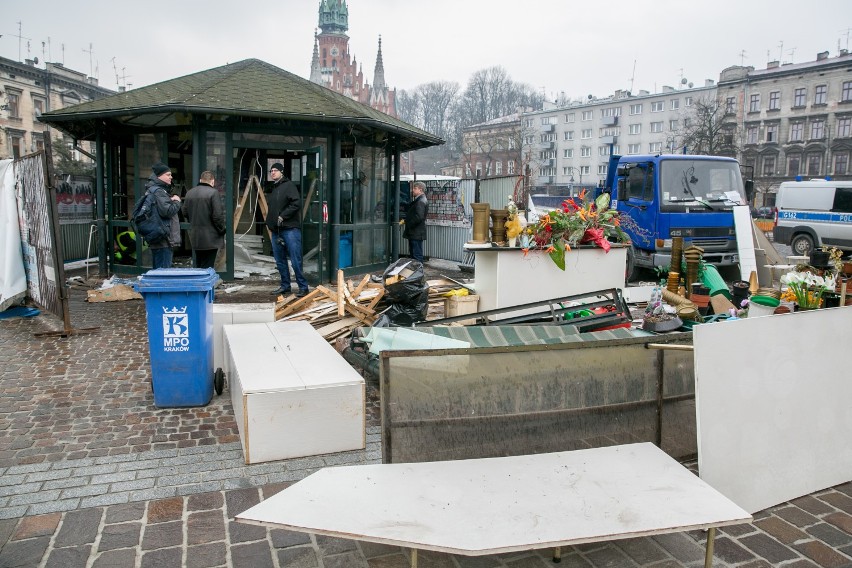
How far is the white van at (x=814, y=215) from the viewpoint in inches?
821

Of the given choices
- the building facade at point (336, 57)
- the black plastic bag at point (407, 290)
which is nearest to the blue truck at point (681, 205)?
the black plastic bag at point (407, 290)

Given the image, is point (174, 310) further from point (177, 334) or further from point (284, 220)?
point (284, 220)

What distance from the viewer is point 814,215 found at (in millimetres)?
21688

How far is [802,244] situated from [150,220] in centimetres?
2133

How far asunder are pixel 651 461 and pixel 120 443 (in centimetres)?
372

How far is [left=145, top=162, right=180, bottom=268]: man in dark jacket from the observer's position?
919cm

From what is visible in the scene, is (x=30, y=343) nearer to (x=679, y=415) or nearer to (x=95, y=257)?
(x=679, y=415)

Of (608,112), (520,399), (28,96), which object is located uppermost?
(608,112)

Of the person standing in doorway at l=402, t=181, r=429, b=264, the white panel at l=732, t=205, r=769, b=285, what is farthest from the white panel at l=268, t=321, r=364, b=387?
the person standing in doorway at l=402, t=181, r=429, b=264

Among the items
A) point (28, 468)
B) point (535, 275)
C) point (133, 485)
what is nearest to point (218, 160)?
point (535, 275)

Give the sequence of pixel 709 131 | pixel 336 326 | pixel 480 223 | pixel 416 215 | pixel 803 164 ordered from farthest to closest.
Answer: pixel 803 164, pixel 709 131, pixel 416 215, pixel 480 223, pixel 336 326

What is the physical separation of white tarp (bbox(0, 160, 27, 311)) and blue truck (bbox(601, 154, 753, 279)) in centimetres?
1033

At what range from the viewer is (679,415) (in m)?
4.30

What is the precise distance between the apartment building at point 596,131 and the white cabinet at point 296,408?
75.7m
